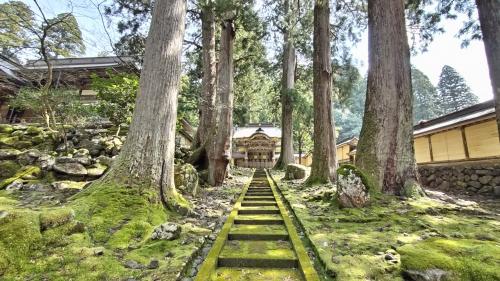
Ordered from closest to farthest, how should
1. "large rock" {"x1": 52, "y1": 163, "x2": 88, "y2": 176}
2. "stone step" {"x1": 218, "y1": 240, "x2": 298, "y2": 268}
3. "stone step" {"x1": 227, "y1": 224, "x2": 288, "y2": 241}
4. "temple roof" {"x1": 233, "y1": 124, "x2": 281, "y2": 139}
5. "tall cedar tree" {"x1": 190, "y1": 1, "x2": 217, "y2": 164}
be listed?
"stone step" {"x1": 218, "y1": 240, "x2": 298, "y2": 268}
"stone step" {"x1": 227, "y1": 224, "x2": 288, "y2": 241}
"large rock" {"x1": 52, "y1": 163, "x2": 88, "y2": 176}
"tall cedar tree" {"x1": 190, "y1": 1, "x2": 217, "y2": 164}
"temple roof" {"x1": 233, "y1": 124, "x2": 281, "y2": 139}

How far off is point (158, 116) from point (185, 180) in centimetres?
209

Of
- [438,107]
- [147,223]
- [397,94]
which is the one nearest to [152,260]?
[147,223]

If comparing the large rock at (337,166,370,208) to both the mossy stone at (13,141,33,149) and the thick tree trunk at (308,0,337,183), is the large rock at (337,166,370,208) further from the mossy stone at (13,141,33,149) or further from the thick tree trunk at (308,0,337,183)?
the mossy stone at (13,141,33,149)

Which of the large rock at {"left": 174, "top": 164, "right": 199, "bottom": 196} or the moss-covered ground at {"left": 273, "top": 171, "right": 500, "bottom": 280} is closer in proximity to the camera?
the moss-covered ground at {"left": 273, "top": 171, "right": 500, "bottom": 280}

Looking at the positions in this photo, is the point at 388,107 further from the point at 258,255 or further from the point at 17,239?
the point at 17,239

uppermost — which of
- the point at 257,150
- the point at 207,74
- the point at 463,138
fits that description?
the point at 207,74

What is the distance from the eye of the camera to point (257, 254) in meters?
2.75

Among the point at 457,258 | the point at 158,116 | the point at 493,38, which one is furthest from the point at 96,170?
the point at 493,38

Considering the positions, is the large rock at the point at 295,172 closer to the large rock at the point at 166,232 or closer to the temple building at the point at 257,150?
the large rock at the point at 166,232

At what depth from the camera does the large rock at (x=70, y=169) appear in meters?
5.29

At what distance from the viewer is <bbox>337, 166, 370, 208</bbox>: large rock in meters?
4.32

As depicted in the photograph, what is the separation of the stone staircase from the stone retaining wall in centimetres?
878

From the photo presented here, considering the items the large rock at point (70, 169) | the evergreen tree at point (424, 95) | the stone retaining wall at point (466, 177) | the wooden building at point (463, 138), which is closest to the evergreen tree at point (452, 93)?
the evergreen tree at point (424, 95)

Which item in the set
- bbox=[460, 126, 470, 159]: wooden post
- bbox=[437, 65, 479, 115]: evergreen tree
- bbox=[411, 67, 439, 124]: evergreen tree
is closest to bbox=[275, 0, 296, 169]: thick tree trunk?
bbox=[460, 126, 470, 159]: wooden post
